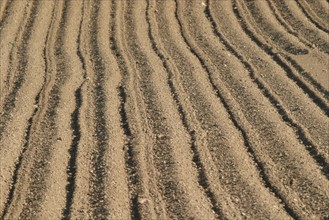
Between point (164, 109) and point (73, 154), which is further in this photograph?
point (164, 109)

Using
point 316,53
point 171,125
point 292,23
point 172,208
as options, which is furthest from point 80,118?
point 292,23

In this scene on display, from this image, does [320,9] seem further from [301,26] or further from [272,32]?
[272,32]

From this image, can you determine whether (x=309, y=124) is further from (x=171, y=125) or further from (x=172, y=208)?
(x=172, y=208)

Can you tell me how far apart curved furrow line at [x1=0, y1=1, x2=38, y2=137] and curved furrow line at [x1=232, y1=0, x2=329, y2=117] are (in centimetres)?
312

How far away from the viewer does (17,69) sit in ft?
28.2

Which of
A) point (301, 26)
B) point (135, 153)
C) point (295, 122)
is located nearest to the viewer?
point (135, 153)

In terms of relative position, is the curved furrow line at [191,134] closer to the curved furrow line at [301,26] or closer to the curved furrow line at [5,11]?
the curved furrow line at [301,26]

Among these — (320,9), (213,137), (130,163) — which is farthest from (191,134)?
(320,9)

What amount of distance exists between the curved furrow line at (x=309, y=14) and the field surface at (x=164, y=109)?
29 mm

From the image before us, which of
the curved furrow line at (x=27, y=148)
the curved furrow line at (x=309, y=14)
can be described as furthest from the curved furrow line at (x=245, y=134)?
the curved furrow line at (x=27, y=148)

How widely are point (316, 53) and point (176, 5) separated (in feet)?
9.53

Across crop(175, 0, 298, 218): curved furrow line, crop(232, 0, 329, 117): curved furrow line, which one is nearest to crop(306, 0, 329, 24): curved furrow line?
crop(232, 0, 329, 117): curved furrow line

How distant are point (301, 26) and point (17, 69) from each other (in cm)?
412

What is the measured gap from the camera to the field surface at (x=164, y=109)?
5652 millimetres
